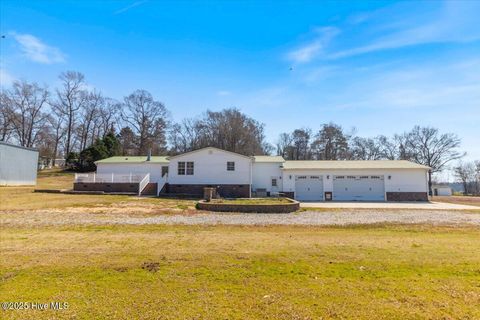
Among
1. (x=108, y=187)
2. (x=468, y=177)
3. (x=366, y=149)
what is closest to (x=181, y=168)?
(x=108, y=187)

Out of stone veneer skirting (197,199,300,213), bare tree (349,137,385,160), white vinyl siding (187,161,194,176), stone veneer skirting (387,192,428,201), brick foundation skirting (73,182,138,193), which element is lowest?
stone veneer skirting (197,199,300,213)

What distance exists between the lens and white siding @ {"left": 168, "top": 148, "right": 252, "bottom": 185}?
25.3m

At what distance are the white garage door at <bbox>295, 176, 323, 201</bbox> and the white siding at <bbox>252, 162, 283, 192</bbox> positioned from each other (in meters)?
1.85

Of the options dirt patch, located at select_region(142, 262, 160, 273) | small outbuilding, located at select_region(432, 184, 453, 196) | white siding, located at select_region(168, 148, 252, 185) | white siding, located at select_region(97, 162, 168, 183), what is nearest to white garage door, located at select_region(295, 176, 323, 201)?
white siding, located at select_region(168, 148, 252, 185)

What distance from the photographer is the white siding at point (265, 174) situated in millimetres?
26905

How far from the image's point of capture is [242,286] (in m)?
4.09

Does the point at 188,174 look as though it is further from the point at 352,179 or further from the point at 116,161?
the point at 352,179

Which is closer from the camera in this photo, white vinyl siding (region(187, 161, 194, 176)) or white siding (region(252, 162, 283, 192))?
white vinyl siding (region(187, 161, 194, 176))

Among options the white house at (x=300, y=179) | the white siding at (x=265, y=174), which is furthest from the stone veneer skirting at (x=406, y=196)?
the white siding at (x=265, y=174)

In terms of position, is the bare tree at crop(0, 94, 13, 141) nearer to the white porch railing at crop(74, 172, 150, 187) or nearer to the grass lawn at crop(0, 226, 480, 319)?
the white porch railing at crop(74, 172, 150, 187)

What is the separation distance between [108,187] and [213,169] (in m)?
9.37

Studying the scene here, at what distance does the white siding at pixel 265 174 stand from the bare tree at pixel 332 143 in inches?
942

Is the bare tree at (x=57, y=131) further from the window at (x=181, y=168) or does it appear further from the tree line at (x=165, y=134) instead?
the window at (x=181, y=168)

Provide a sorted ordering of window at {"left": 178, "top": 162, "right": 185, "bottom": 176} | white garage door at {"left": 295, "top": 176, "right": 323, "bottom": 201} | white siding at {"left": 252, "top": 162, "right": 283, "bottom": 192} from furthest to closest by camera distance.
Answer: white siding at {"left": 252, "top": 162, "right": 283, "bottom": 192}
white garage door at {"left": 295, "top": 176, "right": 323, "bottom": 201}
window at {"left": 178, "top": 162, "right": 185, "bottom": 176}
